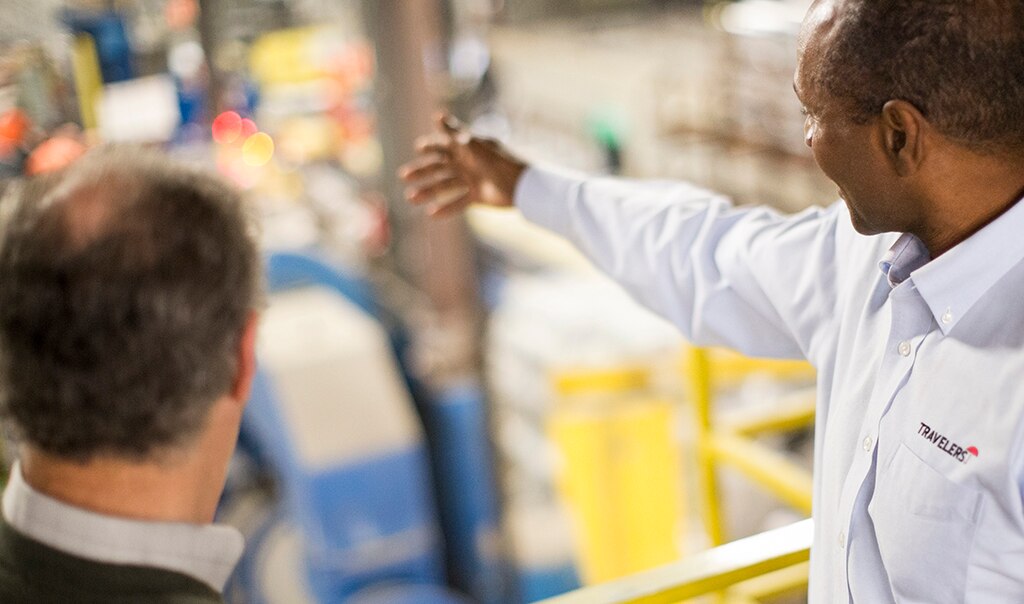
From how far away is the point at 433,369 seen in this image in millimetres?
5355

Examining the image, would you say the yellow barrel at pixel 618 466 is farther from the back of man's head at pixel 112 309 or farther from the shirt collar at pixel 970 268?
the back of man's head at pixel 112 309

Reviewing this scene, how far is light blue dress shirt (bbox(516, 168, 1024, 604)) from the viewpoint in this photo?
1.16 metres

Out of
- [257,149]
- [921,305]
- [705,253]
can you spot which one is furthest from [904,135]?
[257,149]

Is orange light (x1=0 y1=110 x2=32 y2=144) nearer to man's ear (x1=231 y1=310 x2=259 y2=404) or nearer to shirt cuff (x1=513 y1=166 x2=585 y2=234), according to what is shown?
shirt cuff (x1=513 y1=166 x2=585 y2=234)

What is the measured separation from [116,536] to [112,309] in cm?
24

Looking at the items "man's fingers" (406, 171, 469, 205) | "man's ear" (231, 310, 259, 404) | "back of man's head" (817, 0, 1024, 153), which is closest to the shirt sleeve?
"man's fingers" (406, 171, 469, 205)

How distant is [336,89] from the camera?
10.3m

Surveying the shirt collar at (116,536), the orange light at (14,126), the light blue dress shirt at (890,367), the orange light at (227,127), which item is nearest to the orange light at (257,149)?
the orange light at (227,127)

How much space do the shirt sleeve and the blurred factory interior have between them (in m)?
0.68

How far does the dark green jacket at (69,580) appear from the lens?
1.02 metres

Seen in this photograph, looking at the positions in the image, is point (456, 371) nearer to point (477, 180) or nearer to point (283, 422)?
point (283, 422)

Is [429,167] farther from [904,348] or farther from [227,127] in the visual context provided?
[227,127]

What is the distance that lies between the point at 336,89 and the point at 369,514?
630cm

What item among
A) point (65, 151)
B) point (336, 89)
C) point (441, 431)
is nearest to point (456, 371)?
point (441, 431)
